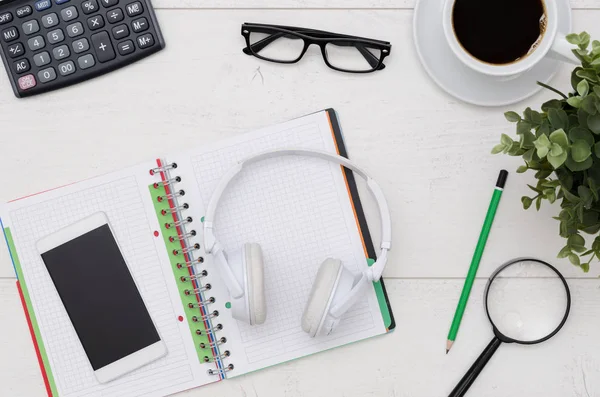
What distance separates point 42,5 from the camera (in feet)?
2.38

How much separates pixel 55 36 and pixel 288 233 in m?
0.36

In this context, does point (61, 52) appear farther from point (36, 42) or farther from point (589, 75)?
point (589, 75)

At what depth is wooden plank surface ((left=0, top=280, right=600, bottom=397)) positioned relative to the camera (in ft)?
2.47

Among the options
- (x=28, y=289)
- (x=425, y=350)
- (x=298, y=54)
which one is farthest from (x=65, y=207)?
(x=425, y=350)

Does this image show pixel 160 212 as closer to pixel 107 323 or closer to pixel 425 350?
pixel 107 323

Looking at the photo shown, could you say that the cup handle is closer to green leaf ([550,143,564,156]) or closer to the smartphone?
green leaf ([550,143,564,156])

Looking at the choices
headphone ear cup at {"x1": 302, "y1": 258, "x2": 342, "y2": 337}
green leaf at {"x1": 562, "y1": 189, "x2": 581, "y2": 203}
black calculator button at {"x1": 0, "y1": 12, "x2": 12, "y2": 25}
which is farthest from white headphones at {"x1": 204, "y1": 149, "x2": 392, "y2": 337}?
black calculator button at {"x1": 0, "y1": 12, "x2": 12, "y2": 25}

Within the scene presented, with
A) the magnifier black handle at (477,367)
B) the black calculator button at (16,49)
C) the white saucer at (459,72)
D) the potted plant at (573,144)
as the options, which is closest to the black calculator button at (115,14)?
the black calculator button at (16,49)

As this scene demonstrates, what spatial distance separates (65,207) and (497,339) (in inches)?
21.7

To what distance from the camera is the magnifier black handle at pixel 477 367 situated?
0.74m

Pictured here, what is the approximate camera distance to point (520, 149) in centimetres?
58

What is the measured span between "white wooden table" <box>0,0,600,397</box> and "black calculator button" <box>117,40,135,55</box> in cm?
2

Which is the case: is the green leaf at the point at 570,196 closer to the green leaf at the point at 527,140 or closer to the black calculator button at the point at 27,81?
the green leaf at the point at 527,140

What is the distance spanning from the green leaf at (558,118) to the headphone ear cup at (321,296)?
Result: 0.28 meters
